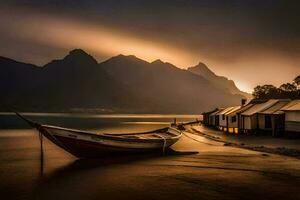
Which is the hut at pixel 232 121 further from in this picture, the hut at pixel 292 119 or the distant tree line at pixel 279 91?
the distant tree line at pixel 279 91

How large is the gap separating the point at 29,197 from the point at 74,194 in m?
2.16

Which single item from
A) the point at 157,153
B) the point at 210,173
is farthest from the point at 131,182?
the point at 157,153

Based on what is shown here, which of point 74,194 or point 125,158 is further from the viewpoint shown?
point 125,158

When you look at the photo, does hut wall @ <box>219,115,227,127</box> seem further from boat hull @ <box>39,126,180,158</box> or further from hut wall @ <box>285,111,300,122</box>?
boat hull @ <box>39,126,180,158</box>

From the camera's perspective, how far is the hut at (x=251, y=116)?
50.0m

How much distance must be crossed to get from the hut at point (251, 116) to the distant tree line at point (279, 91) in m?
44.3

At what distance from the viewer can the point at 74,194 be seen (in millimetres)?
17844

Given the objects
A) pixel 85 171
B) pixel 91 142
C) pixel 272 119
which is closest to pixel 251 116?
pixel 272 119

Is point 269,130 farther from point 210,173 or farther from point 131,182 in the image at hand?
point 131,182

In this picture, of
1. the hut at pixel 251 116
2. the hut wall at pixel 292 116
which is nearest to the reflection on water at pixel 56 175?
the hut wall at pixel 292 116

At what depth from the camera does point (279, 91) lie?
10088 centimetres

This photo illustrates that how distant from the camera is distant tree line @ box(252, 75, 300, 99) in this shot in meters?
94.6

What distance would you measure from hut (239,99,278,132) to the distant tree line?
44.3m

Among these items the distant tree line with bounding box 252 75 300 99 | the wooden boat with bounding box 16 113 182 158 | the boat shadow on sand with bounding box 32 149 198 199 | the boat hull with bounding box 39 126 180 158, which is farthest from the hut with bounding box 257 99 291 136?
the distant tree line with bounding box 252 75 300 99
